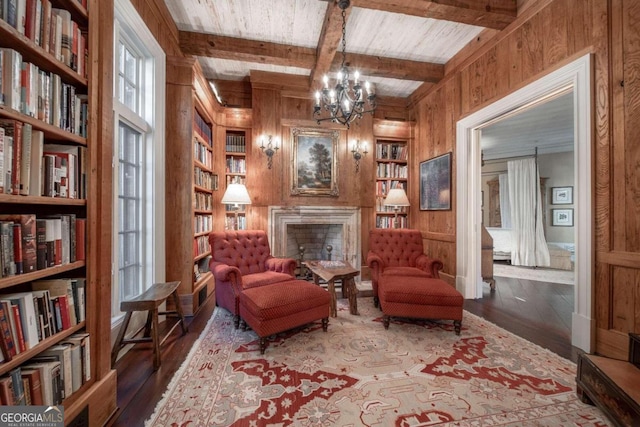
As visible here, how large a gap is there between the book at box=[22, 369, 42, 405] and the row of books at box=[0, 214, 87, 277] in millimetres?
413

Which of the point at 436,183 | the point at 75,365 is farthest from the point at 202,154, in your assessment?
the point at 436,183

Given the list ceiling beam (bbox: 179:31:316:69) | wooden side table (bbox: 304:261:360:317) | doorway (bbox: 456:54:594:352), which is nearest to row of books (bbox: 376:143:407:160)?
doorway (bbox: 456:54:594:352)

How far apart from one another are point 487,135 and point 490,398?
544cm

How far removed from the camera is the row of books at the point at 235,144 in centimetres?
431

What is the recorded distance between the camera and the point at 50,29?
3.82 feet

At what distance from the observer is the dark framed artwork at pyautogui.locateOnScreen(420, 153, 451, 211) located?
12.7 ft

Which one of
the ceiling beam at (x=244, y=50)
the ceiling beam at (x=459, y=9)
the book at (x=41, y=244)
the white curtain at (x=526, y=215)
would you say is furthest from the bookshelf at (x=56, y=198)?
the white curtain at (x=526, y=215)

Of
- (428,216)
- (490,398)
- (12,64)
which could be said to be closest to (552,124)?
(428,216)

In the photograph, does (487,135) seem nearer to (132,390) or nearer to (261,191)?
(261,191)

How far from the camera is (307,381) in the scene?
175cm

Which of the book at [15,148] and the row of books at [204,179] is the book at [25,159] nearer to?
the book at [15,148]

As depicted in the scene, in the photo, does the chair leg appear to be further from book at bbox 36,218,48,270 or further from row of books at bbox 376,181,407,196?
book at bbox 36,218,48,270

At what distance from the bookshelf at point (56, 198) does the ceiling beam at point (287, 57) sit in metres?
2.13

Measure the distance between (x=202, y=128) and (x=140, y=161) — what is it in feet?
4.04
